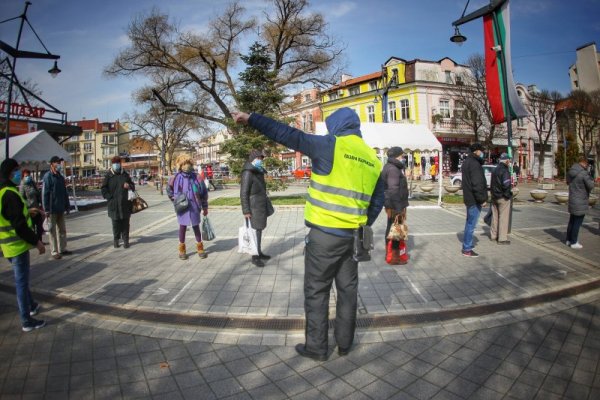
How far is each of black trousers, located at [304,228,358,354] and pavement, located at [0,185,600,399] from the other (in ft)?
0.87

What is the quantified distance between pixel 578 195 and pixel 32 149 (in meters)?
16.6

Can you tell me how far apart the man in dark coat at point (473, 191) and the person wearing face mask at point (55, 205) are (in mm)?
8241

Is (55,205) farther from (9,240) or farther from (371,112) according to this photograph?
(371,112)

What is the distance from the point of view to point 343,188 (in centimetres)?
274

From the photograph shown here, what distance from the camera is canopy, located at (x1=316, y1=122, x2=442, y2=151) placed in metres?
12.6

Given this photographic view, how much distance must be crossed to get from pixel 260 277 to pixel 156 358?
2.24 meters

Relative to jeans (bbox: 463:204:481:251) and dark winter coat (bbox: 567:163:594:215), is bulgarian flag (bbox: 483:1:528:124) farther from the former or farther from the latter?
jeans (bbox: 463:204:481:251)

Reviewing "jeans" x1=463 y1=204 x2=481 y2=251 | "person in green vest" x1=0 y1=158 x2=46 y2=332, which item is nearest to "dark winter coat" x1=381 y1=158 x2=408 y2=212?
"jeans" x1=463 y1=204 x2=481 y2=251

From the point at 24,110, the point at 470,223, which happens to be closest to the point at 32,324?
the point at 470,223

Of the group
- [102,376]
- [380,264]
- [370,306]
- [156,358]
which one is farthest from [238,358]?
[380,264]

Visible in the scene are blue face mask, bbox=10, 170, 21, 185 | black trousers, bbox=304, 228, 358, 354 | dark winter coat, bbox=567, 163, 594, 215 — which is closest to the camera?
black trousers, bbox=304, 228, 358, 354

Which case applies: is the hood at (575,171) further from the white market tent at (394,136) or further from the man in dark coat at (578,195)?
the white market tent at (394,136)

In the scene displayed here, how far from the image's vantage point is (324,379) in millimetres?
2686

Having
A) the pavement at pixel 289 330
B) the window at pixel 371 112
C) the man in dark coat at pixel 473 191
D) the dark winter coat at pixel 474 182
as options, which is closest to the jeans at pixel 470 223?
the man in dark coat at pixel 473 191
